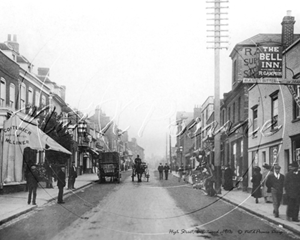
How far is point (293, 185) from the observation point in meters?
10.9

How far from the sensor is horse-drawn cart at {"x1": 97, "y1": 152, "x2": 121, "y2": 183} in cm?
3144

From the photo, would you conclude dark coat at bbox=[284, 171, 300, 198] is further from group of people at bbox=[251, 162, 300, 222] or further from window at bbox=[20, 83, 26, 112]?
window at bbox=[20, 83, 26, 112]

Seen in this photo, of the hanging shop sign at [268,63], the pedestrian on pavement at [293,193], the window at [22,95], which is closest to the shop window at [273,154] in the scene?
the pedestrian on pavement at [293,193]

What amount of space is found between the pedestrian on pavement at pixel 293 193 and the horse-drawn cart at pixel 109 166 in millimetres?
21353

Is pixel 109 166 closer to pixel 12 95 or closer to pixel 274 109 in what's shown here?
pixel 12 95

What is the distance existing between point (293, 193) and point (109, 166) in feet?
73.9

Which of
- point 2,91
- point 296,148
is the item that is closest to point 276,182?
point 296,148

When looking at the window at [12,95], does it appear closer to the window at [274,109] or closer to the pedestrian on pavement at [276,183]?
the window at [274,109]

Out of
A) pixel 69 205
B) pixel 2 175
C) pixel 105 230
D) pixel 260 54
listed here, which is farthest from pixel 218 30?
pixel 2 175

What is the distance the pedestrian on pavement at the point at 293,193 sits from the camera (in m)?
10.4

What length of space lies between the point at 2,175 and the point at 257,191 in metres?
10.9

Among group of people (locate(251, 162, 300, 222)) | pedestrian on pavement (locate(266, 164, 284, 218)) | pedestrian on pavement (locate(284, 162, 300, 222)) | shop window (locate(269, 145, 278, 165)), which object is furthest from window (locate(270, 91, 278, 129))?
pedestrian on pavement (locate(284, 162, 300, 222))

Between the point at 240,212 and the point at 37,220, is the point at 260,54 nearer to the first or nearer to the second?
the point at 240,212

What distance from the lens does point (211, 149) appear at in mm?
33875
